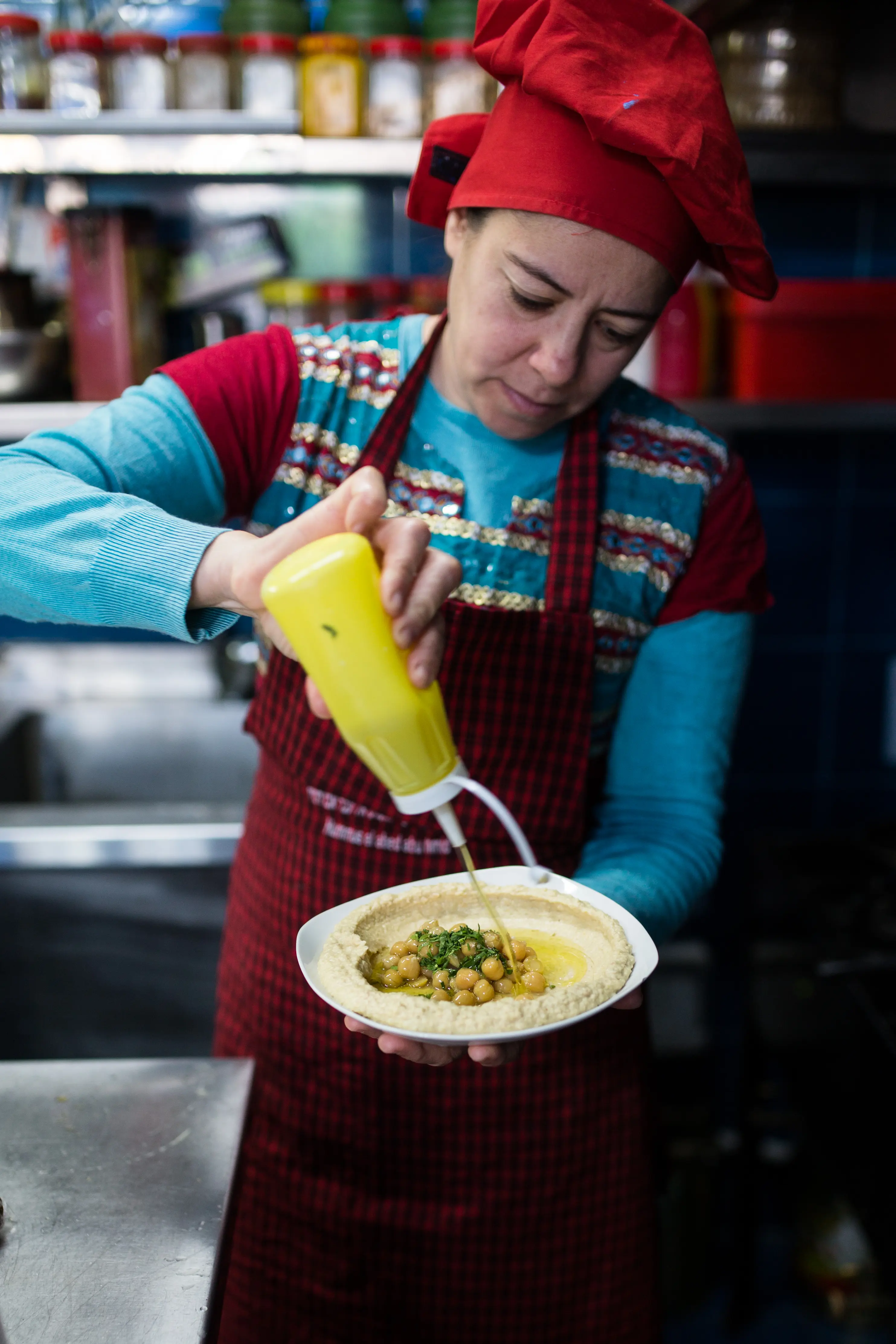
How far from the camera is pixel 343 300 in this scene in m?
2.29

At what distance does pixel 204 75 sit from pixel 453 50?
461 mm

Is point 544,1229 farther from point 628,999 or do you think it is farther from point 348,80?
point 348,80

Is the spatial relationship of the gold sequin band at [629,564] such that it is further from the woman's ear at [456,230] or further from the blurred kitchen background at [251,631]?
the blurred kitchen background at [251,631]

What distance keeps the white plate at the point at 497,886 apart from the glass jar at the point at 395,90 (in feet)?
5.09

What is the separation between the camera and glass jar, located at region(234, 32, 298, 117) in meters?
2.06

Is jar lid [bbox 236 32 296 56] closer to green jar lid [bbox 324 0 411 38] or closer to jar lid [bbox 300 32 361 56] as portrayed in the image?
jar lid [bbox 300 32 361 56]

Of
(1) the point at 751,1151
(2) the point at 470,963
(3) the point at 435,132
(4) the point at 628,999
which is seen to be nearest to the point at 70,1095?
(2) the point at 470,963

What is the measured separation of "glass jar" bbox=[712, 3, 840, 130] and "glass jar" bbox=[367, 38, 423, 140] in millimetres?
585

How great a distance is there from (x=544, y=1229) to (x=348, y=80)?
6.30 feet

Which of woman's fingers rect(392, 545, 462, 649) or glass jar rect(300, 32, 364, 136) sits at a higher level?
glass jar rect(300, 32, 364, 136)

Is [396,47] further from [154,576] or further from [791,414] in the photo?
[154,576]

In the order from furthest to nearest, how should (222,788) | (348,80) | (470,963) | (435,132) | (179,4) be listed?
(222,788) < (179,4) < (348,80) < (435,132) < (470,963)

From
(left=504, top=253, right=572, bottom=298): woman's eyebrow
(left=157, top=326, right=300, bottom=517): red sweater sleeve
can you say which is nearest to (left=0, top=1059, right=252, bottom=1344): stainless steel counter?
(left=157, top=326, right=300, bottom=517): red sweater sleeve

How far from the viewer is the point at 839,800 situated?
9.08 feet
